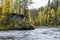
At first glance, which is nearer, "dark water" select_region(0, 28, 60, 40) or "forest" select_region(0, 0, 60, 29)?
"dark water" select_region(0, 28, 60, 40)

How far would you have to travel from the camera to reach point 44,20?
65.0 metres

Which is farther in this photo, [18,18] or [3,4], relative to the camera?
[3,4]

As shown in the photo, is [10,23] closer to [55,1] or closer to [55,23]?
[55,23]

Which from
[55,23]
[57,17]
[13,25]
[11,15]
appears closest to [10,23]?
[13,25]

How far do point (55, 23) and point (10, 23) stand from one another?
1804cm

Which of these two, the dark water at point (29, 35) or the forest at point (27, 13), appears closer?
the dark water at point (29, 35)

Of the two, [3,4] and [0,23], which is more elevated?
[3,4]

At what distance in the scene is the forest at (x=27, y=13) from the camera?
47.6m

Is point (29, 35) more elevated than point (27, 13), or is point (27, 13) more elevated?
point (29, 35)

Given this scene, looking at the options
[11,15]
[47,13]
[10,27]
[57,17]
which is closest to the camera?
[10,27]

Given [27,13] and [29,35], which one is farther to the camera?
[27,13]

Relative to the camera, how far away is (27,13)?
2638 inches

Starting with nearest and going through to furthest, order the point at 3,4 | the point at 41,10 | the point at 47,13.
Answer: the point at 3,4
the point at 47,13
the point at 41,10

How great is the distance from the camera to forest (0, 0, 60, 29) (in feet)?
156
